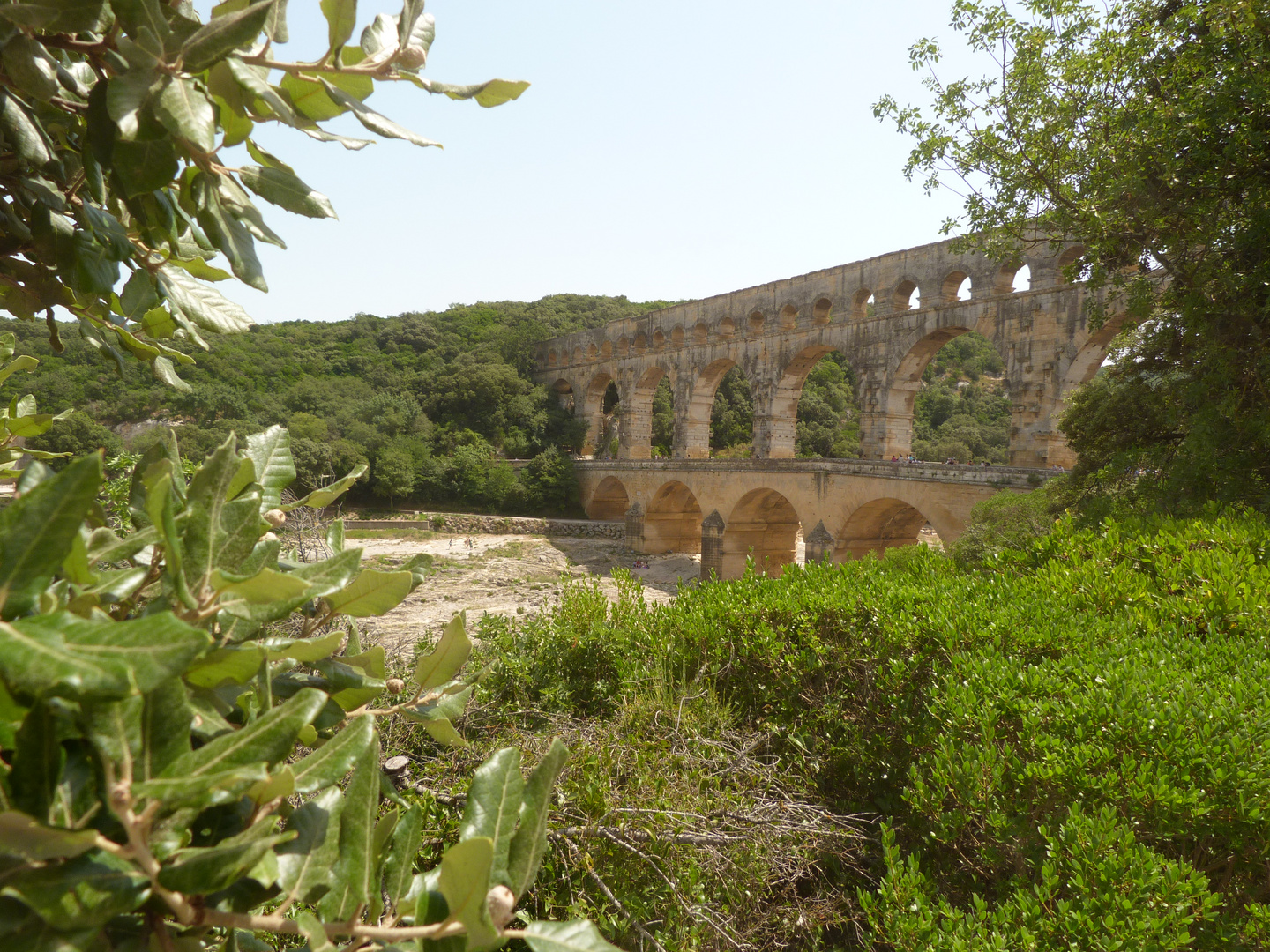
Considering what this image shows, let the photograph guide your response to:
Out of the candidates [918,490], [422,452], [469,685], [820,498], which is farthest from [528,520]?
[469,685]

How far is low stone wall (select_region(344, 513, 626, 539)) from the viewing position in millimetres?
31375

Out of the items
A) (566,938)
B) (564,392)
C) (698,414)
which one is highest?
(564,392)

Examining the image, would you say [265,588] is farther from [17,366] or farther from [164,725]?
[17,366]

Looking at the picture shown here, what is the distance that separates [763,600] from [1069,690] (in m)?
2.19

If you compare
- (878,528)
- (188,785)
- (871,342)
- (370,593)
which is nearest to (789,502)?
(878,528)

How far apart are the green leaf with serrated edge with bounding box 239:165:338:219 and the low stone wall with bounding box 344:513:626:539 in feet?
97.8

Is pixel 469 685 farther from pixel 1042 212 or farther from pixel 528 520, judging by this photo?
pixel 528 520

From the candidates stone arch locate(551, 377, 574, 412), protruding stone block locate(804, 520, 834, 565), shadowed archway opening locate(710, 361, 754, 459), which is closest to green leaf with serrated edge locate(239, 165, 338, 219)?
protruding stone block locate(804, 520, 834, 565)

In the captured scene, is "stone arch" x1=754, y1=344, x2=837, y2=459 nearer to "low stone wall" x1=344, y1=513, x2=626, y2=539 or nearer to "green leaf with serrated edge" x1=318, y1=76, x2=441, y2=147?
"low stone wall" x1=344, y1=513, x2=626, y2=539

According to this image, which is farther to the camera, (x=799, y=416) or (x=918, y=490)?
(x=799, y=416)

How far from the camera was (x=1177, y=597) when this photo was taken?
4.32 metres

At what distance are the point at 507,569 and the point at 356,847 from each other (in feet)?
80.5

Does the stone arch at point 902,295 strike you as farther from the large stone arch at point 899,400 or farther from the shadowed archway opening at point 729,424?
the shadowed archway opening at point 729,424

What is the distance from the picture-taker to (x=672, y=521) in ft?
98.1
